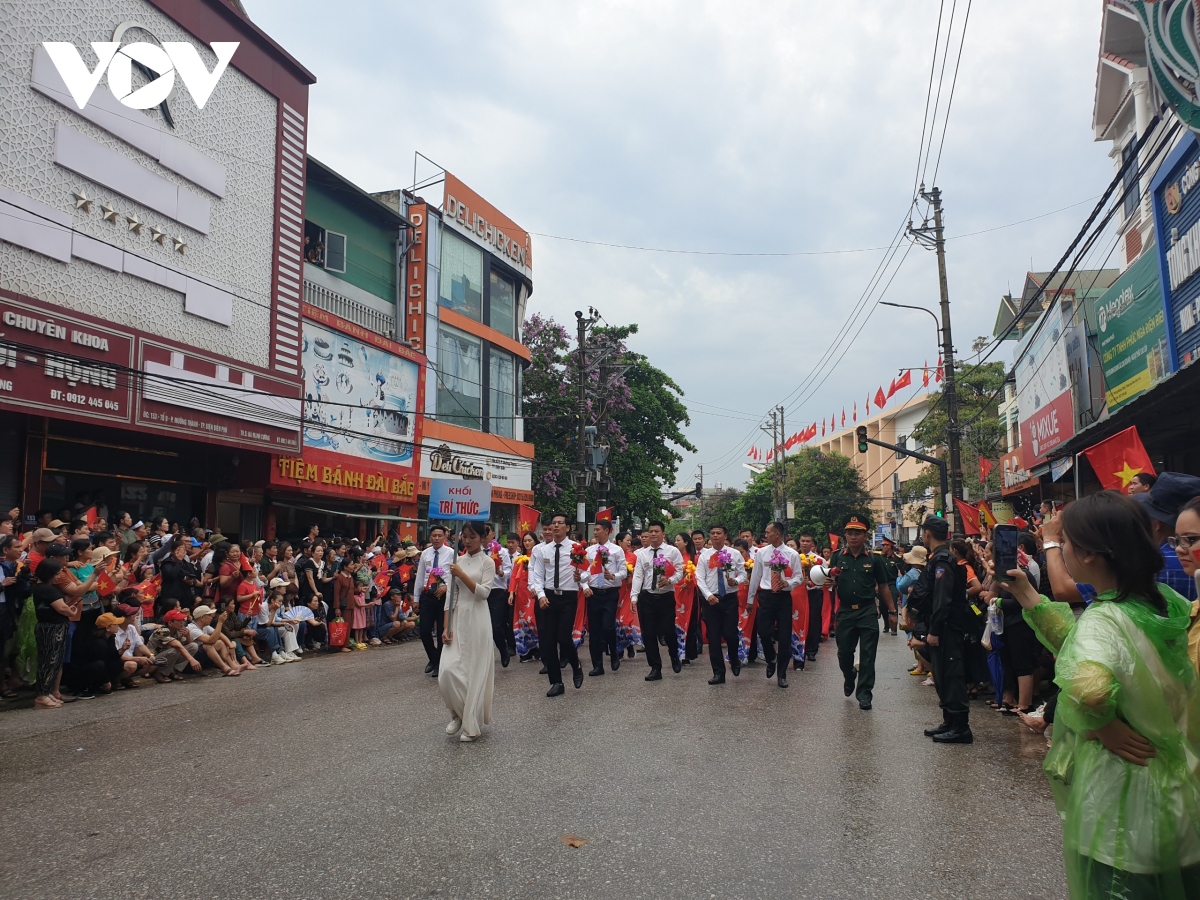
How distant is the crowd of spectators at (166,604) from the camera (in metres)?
9.33

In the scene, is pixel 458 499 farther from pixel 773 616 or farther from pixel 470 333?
pixel 773 616

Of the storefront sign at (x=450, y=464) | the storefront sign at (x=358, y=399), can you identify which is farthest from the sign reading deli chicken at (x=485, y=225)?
the storefront sign at (x=450, y=464)

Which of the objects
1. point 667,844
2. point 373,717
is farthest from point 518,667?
point 667,844

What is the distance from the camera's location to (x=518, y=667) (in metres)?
12.0

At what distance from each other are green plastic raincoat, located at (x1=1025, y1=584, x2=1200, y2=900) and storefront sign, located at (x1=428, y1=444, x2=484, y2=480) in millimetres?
26294

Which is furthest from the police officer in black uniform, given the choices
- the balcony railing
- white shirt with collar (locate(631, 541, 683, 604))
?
the balcony railing

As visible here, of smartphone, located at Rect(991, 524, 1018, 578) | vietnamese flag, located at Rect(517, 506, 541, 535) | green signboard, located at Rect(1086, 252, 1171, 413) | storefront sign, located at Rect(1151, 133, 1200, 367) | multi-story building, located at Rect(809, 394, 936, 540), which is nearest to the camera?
smartphone, located at Rect(991, 524, 1018, 578)

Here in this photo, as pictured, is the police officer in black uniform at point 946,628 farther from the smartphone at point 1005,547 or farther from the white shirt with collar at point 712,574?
the white shirt with collar at point 712,574

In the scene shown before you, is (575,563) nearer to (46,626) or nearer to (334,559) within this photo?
(46,626)

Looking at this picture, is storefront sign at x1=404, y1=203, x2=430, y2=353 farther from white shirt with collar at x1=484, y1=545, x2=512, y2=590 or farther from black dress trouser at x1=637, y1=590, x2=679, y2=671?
black dress trouser at x1=637, y1=590, x2=679, y2=671

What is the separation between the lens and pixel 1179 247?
13.4m

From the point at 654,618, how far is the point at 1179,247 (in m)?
9.92

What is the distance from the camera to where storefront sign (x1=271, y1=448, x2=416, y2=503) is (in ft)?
67.8

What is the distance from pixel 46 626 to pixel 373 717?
3.93m
